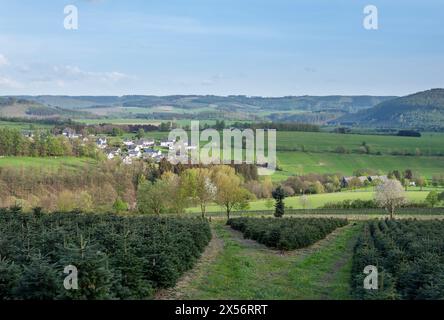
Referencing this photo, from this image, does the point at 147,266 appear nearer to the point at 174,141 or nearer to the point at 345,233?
the point at 345,233

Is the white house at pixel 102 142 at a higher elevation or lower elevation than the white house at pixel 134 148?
higher

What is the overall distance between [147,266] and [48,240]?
606 centimetres

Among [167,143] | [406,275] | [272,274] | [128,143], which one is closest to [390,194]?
[272,274]

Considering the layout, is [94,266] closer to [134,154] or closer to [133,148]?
[134,154]

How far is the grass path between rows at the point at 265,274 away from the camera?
1764cm

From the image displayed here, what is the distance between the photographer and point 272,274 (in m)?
22.1

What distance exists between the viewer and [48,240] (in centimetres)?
2092

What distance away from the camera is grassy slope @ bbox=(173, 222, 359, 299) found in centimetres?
1772

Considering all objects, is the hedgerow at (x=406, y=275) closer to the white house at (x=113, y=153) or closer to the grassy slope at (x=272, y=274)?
the grassy slope at (x=272, y=274)

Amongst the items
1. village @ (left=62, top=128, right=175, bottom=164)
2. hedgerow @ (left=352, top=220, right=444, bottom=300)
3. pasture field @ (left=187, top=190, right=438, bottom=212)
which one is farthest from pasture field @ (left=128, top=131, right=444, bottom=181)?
hedgerow @ (left=352, top=220, right=444, bottom=300)

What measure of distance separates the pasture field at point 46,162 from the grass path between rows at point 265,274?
58344 millimetres

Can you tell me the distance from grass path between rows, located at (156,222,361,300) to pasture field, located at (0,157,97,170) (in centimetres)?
5834

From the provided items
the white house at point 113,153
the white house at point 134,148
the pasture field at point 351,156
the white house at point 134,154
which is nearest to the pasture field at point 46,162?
the white house at point 113,153

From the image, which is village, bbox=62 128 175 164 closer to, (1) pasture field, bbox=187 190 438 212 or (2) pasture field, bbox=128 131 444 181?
(2) pasture field, bbox=128 131 444 181
